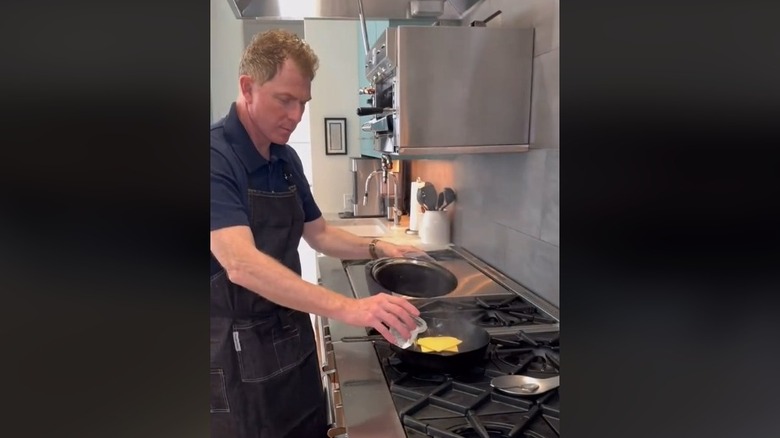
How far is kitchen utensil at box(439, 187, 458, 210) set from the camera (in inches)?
62.9

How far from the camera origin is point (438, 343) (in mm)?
749

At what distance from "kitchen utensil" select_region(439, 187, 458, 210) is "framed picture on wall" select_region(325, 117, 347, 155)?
66 centimetres

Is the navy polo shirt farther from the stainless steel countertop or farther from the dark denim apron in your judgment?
the stainless steel countertop

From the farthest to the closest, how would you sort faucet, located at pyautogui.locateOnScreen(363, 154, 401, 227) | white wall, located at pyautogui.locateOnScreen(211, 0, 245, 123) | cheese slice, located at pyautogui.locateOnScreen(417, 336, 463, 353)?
faucet, located at pyautogui.locateOnScreen(363, 154, 401, 227)
cheese slice, located at pyautogui.locateOnScreen(417, 336, 463, 353)
white wall, located at pyautogui.locateOnScreen(211, 0, 245, 123)

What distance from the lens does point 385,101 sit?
1.12 m

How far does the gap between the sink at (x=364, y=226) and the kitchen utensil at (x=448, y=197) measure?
22 cm

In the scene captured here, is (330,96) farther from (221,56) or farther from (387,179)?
(387,179)

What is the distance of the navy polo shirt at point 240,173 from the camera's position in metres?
0.16

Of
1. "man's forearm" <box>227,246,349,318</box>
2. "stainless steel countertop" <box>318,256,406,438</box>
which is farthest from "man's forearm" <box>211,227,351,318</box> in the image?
"stainless steel countertop" <box>318,256,406,438</box>

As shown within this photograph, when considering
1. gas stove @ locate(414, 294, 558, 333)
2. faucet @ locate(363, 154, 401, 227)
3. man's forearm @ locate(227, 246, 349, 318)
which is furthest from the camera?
faucet @ locate(363, 154, 401, 227)
